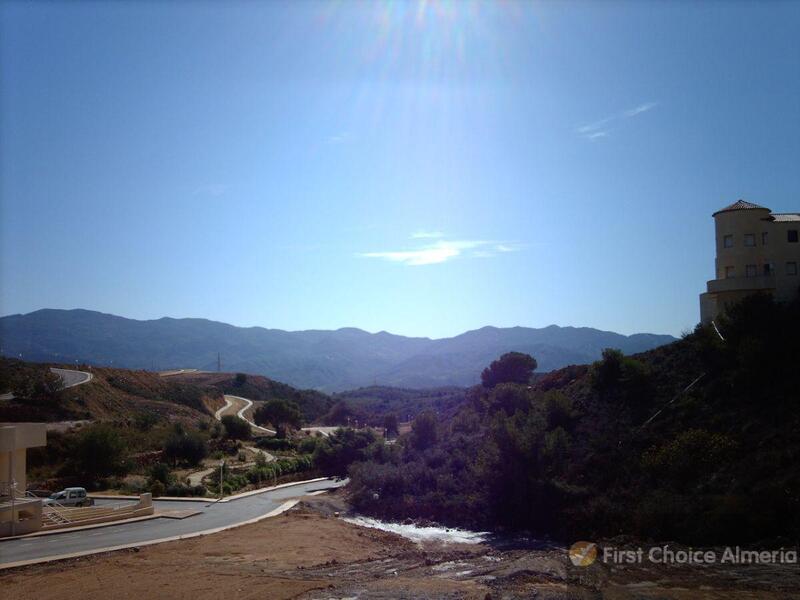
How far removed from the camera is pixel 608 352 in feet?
105

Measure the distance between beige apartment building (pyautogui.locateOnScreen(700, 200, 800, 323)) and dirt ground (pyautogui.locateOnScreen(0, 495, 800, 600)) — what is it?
56.1 ft

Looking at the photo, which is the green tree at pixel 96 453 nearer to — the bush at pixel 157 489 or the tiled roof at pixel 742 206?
the bush at pixel 157 489

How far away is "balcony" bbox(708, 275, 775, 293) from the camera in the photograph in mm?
27953

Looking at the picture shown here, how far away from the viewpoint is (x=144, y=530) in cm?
2066

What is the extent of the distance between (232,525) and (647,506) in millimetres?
14540

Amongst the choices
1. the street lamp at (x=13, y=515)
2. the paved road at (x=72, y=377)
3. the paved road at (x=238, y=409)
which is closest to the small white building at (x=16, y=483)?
the street lamp at (x=13, y=515)

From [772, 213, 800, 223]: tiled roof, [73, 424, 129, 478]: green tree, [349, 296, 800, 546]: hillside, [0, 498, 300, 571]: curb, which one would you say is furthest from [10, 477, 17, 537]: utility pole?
[772, 213, 800, 223]: tiled roof

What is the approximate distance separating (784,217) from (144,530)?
104ft

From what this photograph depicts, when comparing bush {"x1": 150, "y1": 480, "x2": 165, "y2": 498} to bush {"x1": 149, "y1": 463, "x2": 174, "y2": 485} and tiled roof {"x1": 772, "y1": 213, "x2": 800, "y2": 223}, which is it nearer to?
bush {"x1": 149, "y1": 463, "x2": 174, "y2": 485}

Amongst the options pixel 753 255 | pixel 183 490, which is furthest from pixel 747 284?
pixel 183 490

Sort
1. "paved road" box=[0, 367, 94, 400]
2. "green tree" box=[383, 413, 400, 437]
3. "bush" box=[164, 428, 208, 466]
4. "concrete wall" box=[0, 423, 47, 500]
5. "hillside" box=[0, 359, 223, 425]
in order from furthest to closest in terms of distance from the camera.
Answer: "green tree" box=[383, 413, 400, 437] → "paved road" box=[0, 367, 94, 400] → "hillside" box=[0, 359, 223, 425] → "bush" box=[164, 428, 208, 466] → "concrete wall" box=[0, 423, 47, 500]

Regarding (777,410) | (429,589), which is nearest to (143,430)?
(429,589)

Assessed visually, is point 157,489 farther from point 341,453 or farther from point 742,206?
point 742,206

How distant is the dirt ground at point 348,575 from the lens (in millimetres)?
12375
